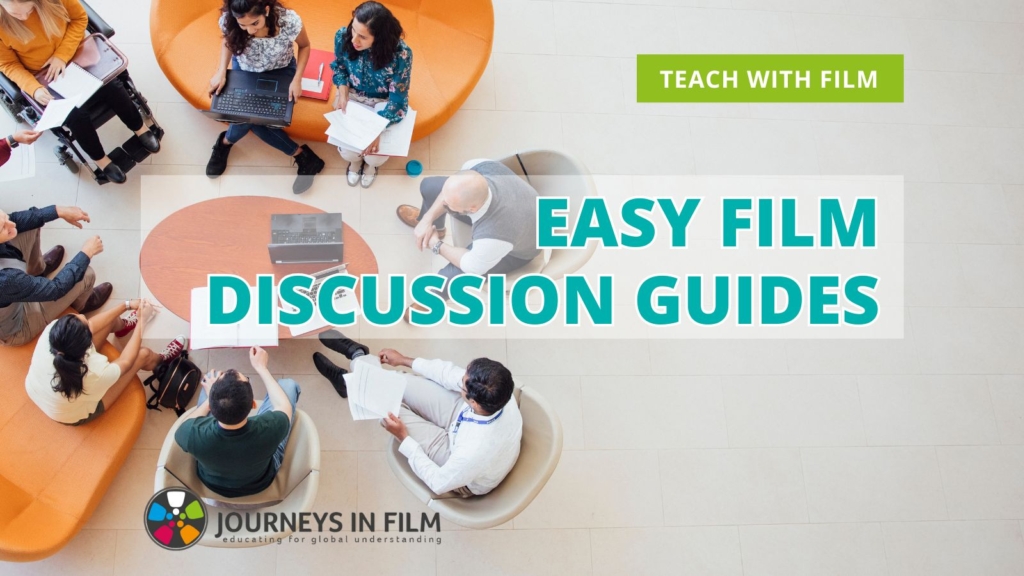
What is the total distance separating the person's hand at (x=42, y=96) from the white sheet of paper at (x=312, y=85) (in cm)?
124

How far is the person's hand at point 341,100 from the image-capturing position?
3715 mm

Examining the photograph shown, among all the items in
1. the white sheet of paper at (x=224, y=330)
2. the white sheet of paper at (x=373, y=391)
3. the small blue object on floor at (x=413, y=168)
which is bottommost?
the white sheet of paper at (x=373, y=391)

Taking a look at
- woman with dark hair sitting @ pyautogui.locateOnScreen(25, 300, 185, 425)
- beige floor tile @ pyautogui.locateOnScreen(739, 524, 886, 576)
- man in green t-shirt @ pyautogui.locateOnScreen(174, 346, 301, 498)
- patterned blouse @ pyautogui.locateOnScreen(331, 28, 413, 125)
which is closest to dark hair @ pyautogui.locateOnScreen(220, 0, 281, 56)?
patterned blouse @ pyautogui.locateOnScreen(331, 28, 413, 125)

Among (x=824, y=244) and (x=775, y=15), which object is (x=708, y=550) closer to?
(x=824, y=244)

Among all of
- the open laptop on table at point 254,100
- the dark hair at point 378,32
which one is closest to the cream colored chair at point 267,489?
the open laptop on table at point 254,100

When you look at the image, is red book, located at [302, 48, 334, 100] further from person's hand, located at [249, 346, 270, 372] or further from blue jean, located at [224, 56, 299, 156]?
person's hand, located at [249, 346, 270, 372]

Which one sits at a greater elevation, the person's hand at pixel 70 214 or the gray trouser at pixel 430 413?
the person's hand at pixel 70 214

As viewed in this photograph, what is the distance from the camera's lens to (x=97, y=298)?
357 cm

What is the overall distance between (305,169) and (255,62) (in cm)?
65

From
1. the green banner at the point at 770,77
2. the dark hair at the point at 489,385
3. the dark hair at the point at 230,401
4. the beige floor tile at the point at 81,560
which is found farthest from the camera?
the green banner at the point at 770,77

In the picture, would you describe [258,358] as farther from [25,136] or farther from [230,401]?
[25,136]

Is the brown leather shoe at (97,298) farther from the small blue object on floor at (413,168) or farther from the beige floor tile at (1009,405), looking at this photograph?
the beige floor tile at (1009,405)

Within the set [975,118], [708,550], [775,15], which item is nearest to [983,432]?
[708,550]

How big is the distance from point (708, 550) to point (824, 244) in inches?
81.5
